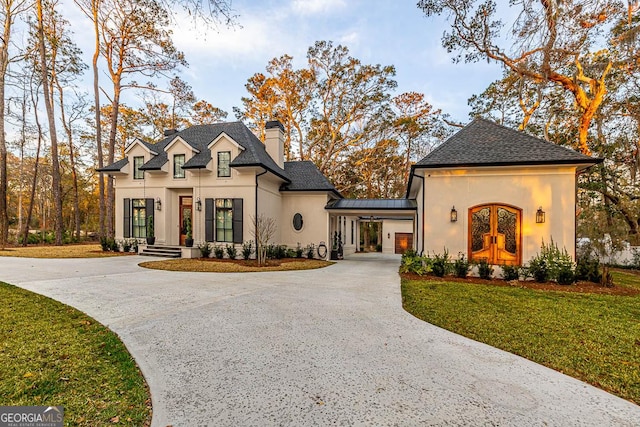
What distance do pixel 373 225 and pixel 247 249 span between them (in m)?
14.0

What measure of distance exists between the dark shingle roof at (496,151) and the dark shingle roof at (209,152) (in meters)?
6.82

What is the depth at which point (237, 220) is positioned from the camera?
39.6 ft

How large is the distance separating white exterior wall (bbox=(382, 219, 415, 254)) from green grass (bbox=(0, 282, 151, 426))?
61.6ft

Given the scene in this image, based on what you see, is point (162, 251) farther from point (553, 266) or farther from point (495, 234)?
point (553, 266)

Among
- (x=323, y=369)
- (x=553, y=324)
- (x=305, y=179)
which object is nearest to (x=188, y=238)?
(x=305, y=179)

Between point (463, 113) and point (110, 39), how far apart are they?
2187 cm

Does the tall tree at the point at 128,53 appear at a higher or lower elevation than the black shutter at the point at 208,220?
higher

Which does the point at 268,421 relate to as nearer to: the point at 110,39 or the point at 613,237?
the point at 613,237

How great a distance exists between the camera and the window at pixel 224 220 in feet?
40.3

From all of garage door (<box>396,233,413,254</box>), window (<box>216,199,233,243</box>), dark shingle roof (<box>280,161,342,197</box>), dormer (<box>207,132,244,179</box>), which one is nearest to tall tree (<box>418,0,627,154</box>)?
dark shingle roof (<box>280,161,342,197</box>)

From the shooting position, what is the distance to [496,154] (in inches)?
345

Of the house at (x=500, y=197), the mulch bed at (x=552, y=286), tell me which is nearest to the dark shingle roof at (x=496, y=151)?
the house at (x=500, y=197)

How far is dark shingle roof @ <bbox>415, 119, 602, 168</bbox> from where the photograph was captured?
8211 millimetres

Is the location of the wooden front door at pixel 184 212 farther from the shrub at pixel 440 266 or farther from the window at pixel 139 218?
the shrub at pixel 440 266
